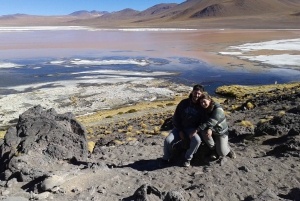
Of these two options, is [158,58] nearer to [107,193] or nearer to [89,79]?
[89,79]

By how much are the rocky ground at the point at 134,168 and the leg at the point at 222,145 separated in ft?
0.36

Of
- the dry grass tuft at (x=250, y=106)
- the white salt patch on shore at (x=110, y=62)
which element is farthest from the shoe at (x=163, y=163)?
the white salt patch on shore at (x=110, y=62)

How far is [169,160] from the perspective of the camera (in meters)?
5.72

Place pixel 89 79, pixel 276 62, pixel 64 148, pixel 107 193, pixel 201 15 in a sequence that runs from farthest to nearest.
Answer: pixel 201 15 < pixel 276 62 < pixel 89 79 < pixel 64 148 < pixel 107 193

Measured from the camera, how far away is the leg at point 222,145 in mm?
5277

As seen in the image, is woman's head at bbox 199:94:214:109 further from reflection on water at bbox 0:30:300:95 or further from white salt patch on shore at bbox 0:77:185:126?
reflection on water at bbox 0:30:300:95

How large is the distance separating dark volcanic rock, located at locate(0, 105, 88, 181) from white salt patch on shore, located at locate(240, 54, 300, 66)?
26.7 meters

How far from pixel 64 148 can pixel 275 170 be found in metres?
3.39

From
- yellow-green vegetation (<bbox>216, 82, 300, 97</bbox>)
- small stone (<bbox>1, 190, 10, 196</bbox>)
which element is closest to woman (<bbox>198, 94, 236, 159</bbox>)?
small stone (<bbox>1, 190, 10, 196</bbox>)

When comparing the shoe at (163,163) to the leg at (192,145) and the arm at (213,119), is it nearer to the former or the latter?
the leg at (192,145)

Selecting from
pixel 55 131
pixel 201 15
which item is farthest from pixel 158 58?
pixel 201 15

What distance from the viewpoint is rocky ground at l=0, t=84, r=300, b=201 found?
4.48 metres

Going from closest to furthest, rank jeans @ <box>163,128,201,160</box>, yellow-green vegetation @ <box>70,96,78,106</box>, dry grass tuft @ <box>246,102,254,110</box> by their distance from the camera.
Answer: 1. jeans @ <box>163,128,201,160</box>
2. dry grass tuft @ <box>246,102,254,110</box>
3. yellow-green vegetation @ <box>70,96,78,106</box>

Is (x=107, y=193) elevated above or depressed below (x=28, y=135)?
below
